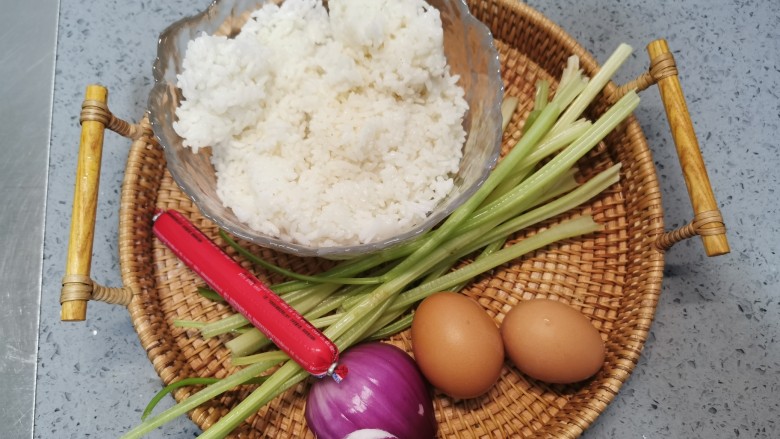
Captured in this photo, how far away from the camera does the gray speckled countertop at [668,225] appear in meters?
1.21

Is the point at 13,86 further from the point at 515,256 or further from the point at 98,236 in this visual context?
the point at 515,256

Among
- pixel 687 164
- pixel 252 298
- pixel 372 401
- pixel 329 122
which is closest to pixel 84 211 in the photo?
pixel 252 298

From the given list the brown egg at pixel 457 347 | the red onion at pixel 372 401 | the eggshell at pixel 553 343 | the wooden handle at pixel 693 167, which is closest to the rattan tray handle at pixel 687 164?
the wooden handle at pixel 693 167

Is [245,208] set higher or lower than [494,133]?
lower

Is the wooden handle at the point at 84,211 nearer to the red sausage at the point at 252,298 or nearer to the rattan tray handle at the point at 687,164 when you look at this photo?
the red sausage at the point at 252,298

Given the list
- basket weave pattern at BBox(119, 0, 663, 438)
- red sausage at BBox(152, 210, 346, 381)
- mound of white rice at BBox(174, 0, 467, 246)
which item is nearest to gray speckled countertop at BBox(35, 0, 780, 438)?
basket weave pattern at BBox(119, 0, 663, 438)

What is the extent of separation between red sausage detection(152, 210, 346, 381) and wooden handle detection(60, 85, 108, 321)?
0.15 m

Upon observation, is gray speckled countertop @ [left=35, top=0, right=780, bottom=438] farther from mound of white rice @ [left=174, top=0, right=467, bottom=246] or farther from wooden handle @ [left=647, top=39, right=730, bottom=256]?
mound of white rice @ [left=174, top=0, right=467, bottom=246]

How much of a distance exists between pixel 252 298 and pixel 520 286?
0.54 meters

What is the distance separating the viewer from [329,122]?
1.04 m

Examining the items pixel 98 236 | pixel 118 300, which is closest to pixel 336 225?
pixel 118 300

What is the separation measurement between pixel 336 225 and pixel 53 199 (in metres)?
0.77

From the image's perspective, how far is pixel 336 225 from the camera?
994 millimetres

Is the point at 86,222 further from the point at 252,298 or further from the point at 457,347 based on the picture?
the point at 457,347
